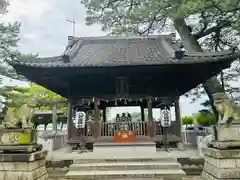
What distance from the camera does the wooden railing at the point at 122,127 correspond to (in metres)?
9.46

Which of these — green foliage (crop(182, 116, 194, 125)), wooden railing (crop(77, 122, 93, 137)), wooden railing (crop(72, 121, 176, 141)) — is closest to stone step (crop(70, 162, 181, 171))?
wooden railing (crop(72, 121, 176, 141))

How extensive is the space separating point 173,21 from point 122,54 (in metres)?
6.99

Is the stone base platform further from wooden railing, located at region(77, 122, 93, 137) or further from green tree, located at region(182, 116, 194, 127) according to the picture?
green tree, located at region(182, 116, 194, 127)

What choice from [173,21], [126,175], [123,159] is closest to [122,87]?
[123,159]

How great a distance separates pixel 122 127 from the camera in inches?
373

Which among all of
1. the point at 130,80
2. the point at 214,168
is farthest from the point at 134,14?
the point at 214,168

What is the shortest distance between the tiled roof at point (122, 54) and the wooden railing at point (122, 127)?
280cm

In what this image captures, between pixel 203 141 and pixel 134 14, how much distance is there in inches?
353

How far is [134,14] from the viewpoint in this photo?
13.5 meters

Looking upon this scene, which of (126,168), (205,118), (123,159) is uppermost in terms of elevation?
(205,118)

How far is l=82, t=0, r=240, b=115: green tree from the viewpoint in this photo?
41.0 ft

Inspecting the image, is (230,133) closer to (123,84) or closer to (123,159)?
(123,159)

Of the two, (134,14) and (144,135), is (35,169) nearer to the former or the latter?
(144,135)

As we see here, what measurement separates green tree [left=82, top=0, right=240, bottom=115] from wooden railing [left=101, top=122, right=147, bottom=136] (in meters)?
6.08
